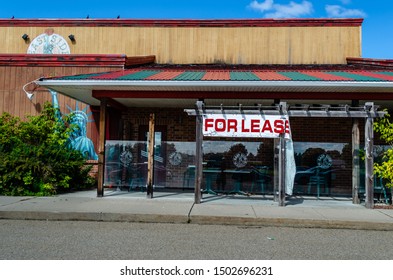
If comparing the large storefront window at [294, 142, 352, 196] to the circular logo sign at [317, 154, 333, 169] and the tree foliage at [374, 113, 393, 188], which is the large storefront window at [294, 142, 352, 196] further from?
the tree foliage at [374, 113, 393, 188]

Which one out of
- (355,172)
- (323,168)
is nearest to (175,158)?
(323,168)

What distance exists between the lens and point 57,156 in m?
11.9

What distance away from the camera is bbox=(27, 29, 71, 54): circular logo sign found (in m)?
17.3

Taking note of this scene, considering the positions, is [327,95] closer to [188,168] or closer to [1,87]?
[188,168]

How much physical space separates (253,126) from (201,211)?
104 inches

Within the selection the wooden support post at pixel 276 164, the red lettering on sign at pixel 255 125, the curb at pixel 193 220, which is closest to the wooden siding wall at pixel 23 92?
the curb at pixel 193 220

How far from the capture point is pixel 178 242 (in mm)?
6492

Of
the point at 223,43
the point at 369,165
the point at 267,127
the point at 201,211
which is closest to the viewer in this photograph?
the point at 201,211

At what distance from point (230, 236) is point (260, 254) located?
4.37 feet

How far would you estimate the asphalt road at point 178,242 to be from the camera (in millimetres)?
5645

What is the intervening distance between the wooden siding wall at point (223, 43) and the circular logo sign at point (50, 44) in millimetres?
218

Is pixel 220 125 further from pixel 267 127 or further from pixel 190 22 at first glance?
pixel 190 22

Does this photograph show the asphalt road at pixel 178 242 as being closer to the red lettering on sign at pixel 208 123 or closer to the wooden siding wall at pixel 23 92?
Result: the red lettering on sign at pixel 208 123

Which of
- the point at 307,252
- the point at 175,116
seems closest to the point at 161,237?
the point at 307,252
